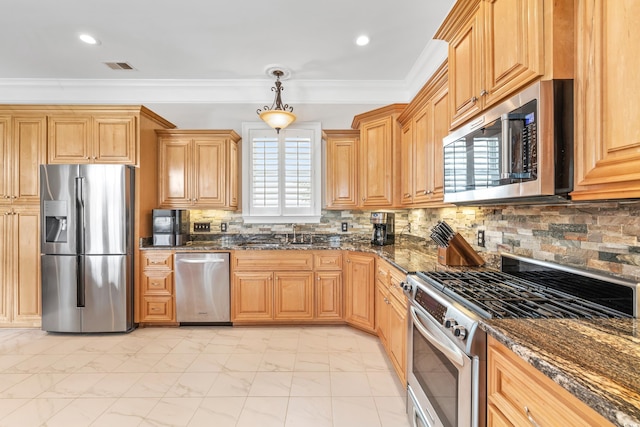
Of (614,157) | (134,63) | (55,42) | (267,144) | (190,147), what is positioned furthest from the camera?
(267,144)

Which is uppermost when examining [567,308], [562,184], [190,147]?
[190,147]

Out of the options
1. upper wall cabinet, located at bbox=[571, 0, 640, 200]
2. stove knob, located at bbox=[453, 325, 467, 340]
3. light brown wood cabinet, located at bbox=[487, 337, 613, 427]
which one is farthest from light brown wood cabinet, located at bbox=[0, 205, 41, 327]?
upper wall cabinet, located at bbox=[571, 0, 640, 200]

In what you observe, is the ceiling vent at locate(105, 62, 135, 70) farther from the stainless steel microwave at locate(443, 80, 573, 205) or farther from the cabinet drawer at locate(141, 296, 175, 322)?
the stainless steel microwave at locate(443, 80, 573, 205)

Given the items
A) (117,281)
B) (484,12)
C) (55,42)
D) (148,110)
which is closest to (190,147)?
(148,110)

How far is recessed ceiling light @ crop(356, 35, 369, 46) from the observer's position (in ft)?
8.72

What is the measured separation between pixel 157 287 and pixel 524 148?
358 centimetres

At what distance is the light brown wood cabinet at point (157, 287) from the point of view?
3.41 meters

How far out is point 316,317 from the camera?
136 inches

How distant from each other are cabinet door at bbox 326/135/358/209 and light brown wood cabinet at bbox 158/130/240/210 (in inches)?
49.1

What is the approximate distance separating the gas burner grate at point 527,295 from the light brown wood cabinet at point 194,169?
2.79m

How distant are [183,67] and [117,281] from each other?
7.64 feet

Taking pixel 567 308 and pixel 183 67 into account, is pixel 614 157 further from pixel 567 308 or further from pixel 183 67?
pixel 183 67

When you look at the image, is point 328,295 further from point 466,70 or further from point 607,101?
point 607,101

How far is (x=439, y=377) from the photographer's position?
142 centimetres
